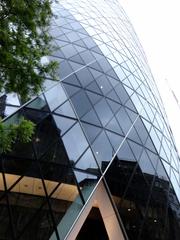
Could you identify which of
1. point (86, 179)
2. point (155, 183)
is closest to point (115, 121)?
point (155, 183)

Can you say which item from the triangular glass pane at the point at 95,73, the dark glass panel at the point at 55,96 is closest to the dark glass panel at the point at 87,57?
the triangular glass pane at the point at 95,73

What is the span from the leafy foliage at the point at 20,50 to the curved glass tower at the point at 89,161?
3.24 metres

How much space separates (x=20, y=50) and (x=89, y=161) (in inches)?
214

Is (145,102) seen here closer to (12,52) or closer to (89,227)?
(89,227)

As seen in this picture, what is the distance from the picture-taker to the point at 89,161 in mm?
11766

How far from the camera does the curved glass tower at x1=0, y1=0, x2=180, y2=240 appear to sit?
31.8ft

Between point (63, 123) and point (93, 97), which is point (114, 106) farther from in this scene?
point (63, 123)

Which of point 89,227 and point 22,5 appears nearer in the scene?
point 22,5

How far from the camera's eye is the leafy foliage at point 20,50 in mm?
7230

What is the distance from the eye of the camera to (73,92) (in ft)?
47.1

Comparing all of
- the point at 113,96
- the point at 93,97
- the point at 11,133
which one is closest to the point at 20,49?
the point at 11,133

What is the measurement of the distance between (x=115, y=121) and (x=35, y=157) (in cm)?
516

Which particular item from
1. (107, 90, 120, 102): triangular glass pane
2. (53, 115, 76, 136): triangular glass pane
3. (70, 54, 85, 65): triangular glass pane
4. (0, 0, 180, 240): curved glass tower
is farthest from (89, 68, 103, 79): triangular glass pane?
(53, 115, 76, 136): triangular glass pane

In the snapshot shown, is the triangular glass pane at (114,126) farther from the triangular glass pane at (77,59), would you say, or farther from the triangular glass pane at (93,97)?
the triangular glass pane at (77,59)
